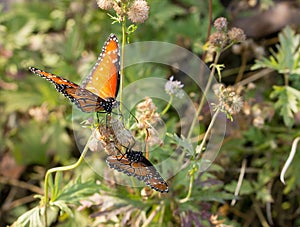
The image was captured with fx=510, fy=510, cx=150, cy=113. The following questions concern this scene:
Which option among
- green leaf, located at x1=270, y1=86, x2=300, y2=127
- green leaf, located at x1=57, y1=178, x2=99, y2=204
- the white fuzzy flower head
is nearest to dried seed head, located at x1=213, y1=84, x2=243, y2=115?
the white fuzzy flower head

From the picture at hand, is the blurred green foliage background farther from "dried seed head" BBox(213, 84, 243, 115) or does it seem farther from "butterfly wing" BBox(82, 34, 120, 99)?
"butterfly wing" BBox(82, 34, 120, 99)

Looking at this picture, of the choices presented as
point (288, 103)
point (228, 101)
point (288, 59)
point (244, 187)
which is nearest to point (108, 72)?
point (228, 101)

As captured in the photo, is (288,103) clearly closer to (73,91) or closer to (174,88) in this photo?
(174,88)

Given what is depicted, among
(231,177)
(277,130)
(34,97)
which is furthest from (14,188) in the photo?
(277,130)

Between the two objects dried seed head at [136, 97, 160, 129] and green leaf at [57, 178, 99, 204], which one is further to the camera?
green leaf at [57, 178, 99, 204]

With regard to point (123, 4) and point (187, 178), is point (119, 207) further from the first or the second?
point (123, 4)

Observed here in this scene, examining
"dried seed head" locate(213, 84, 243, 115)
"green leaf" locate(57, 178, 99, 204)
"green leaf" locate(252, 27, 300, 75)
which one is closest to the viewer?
"dried seed head" locate(213, 84, 243, 115)
